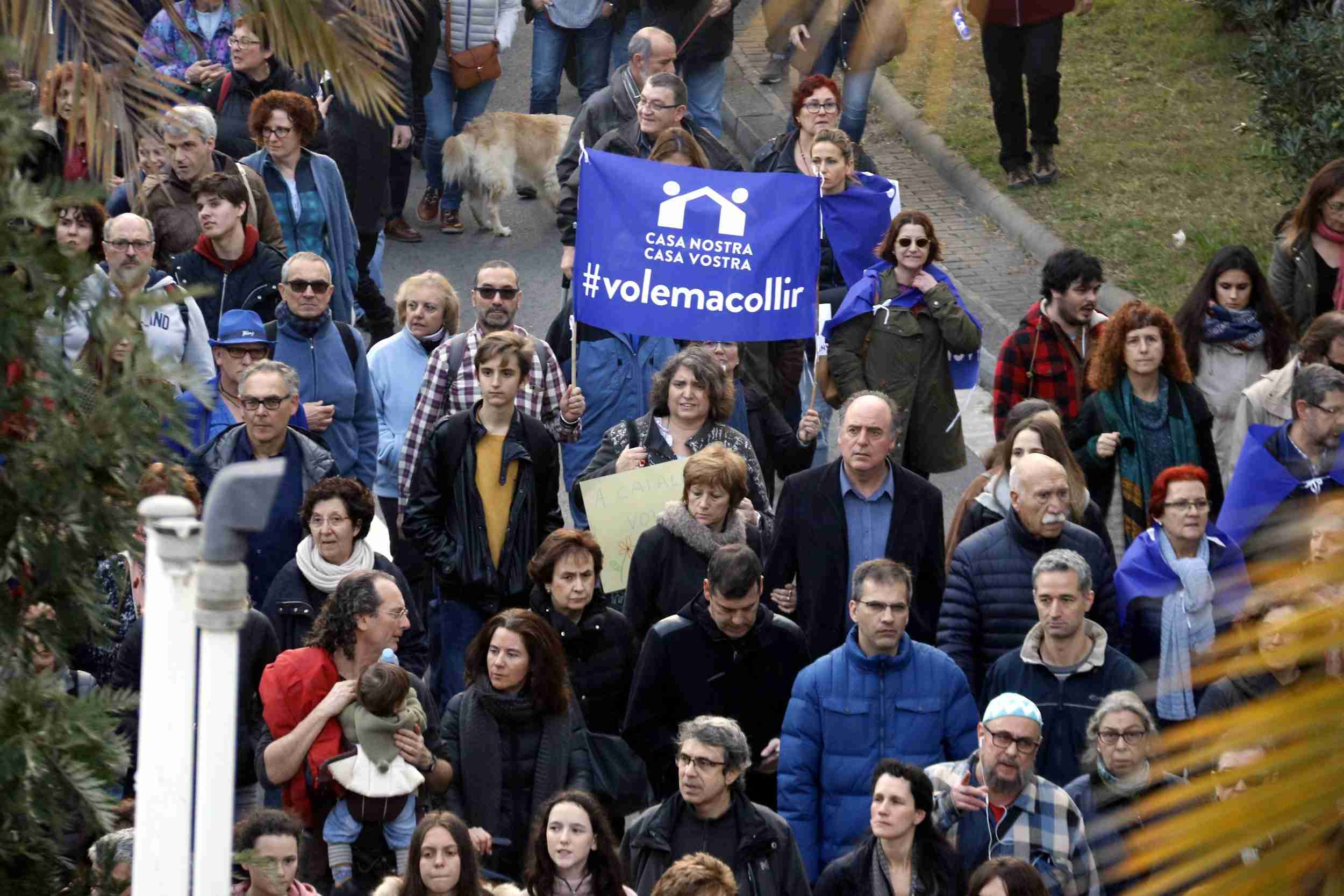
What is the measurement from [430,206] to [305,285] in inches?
234

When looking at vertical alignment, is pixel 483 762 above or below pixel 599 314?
below

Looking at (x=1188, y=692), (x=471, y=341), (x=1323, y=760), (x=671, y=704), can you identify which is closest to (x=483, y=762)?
(x=671, y=704)

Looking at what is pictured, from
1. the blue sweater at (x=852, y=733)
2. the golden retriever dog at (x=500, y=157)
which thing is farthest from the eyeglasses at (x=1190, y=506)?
the golden retriever dog at (x=500, y=157)

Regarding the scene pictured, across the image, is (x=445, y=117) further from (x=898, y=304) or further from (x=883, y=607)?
(x=883, y=607)

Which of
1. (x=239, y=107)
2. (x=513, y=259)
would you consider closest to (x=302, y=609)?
(x=239, y=107)

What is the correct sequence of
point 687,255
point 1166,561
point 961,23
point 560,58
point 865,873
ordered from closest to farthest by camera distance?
point 961,23 → point 865,873 → point 1166,561 → point 687,255 → point 560,58

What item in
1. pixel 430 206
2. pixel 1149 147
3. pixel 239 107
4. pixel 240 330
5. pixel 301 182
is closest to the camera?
pixel 240 330

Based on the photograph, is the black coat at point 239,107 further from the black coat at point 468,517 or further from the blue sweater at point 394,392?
the black coat at point 468,517

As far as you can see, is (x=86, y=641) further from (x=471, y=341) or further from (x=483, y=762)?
(x=471, y=341)

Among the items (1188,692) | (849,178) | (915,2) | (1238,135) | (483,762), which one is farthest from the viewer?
(1238,135)

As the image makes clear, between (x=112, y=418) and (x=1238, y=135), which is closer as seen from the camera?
(x=112, y=418)

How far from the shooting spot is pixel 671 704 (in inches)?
296

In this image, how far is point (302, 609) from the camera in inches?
292

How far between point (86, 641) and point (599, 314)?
6127 millimetres
